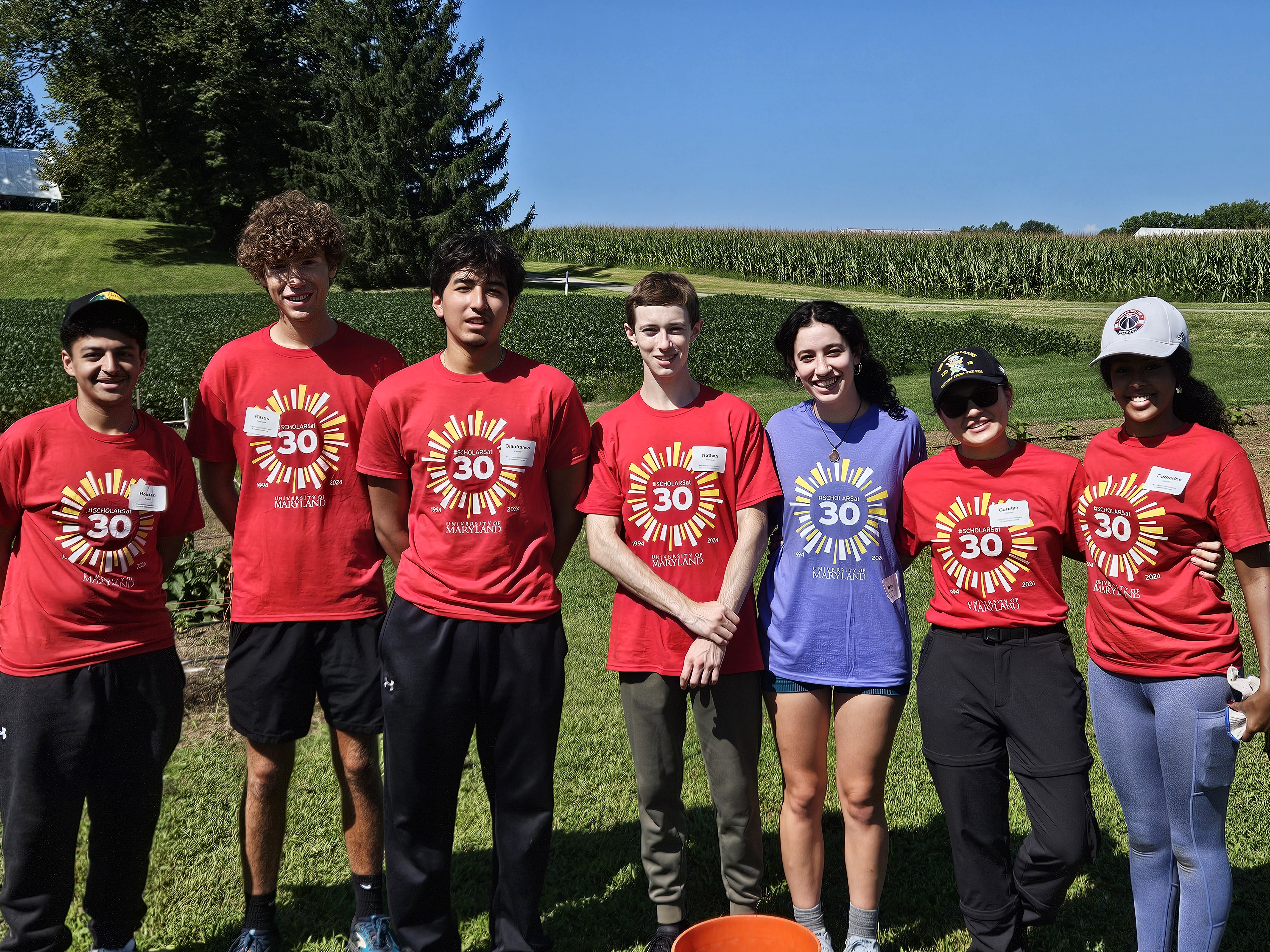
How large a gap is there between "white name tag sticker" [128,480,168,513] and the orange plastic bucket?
2156mm

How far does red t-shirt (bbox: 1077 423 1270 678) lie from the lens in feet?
9.45

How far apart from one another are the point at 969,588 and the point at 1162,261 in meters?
37.3

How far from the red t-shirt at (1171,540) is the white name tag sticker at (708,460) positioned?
1.17 metres

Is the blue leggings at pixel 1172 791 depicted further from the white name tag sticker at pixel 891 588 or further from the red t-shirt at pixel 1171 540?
the white name tag sticker at pixel 891 588

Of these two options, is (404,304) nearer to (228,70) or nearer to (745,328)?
(745,328)

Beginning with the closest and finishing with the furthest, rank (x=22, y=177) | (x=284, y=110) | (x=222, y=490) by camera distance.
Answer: (x=222, y=490) < (x=284, y=110) < (x=22, y=177)

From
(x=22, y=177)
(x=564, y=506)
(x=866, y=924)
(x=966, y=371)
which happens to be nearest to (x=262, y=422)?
(x=564, y=506)

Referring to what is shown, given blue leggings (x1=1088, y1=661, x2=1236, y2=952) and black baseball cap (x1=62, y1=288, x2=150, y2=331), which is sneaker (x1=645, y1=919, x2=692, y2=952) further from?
black baseball cap (x1=62, y1=288, x2=150, y2=331)

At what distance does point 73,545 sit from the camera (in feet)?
10.3

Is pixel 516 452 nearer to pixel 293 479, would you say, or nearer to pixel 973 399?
pixel 293 479

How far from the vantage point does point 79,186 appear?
67.7 metres

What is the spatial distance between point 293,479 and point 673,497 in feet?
4.29

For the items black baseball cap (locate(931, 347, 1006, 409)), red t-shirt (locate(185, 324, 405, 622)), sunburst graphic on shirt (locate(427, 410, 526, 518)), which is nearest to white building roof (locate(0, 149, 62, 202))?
red t-shirt (locate(185, 324, 405, 622))

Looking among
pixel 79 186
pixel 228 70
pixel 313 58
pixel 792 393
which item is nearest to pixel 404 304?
pixel 792 393
